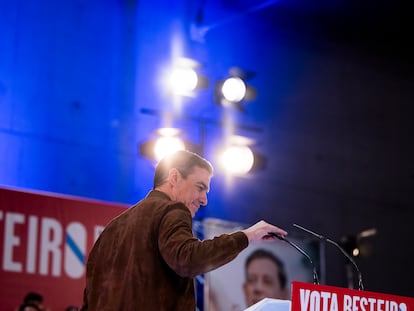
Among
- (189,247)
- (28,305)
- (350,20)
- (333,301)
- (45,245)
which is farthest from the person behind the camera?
(350,20)

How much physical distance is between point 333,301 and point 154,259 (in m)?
0.59

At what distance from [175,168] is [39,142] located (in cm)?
398

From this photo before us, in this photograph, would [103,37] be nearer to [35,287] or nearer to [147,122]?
[147,122]

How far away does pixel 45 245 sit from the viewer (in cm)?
613

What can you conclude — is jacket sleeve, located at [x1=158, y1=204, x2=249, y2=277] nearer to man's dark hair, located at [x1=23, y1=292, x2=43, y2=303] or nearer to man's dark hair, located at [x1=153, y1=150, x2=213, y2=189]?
man's dark hair, located at [x1=153, y1=150, x2=213, y2=189]

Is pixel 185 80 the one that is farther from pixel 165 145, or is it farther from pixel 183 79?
pixel 165 145

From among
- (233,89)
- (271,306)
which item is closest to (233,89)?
(233,89)

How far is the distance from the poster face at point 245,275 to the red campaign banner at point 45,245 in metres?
1.08

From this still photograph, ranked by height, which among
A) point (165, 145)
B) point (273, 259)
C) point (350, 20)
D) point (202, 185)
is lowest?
point (202, 185)

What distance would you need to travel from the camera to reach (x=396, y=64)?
9.26m

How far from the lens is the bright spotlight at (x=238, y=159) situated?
23.7 ft

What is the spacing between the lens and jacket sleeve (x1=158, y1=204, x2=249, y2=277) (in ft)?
8.91

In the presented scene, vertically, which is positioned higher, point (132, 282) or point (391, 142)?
point (391, 142)

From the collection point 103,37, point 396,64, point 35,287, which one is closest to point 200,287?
point 35,287
